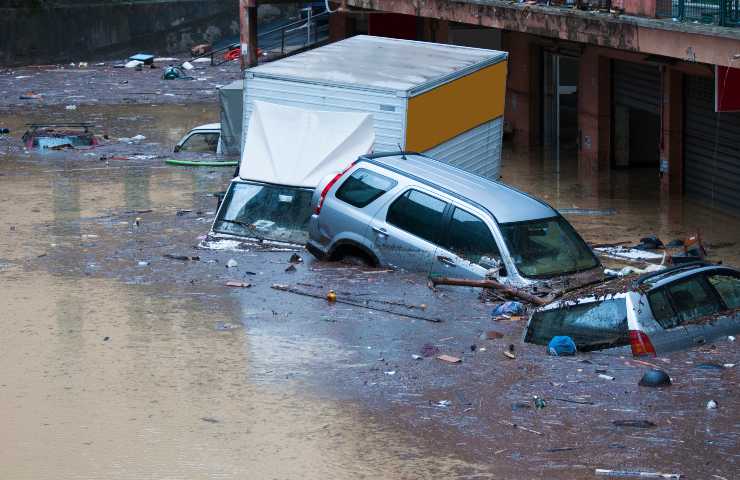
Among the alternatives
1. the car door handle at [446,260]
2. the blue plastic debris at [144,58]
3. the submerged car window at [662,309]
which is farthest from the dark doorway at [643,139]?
the blue plastic debris at [144,58]

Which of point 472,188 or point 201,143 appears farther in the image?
point 201,143

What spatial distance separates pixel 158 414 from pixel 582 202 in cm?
1304

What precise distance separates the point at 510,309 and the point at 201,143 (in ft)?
52.9

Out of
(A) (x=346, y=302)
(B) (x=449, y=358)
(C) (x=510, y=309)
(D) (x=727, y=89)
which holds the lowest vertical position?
(A) (x=346, y=302)

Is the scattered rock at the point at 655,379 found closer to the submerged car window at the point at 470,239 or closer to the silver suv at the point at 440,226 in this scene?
the silver suv at the point at 440,226

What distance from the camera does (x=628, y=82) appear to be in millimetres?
25625

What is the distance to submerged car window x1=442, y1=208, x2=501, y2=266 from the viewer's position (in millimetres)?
14398

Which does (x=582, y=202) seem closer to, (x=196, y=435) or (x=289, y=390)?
(x=289, y=390)

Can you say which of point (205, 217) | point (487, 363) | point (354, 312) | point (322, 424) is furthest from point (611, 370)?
point (205, 217)

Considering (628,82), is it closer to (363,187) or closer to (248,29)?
(363,187)

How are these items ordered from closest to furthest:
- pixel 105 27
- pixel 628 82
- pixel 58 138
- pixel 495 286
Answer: pixel 495 286 → pixel 628 82 → pixel 58 138 → pixel 105 27

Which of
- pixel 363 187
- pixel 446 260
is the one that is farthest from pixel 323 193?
pixel 446 260

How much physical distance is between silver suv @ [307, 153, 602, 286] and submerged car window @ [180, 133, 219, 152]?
464 inches

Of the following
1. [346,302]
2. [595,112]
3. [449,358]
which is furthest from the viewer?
[595,112]
